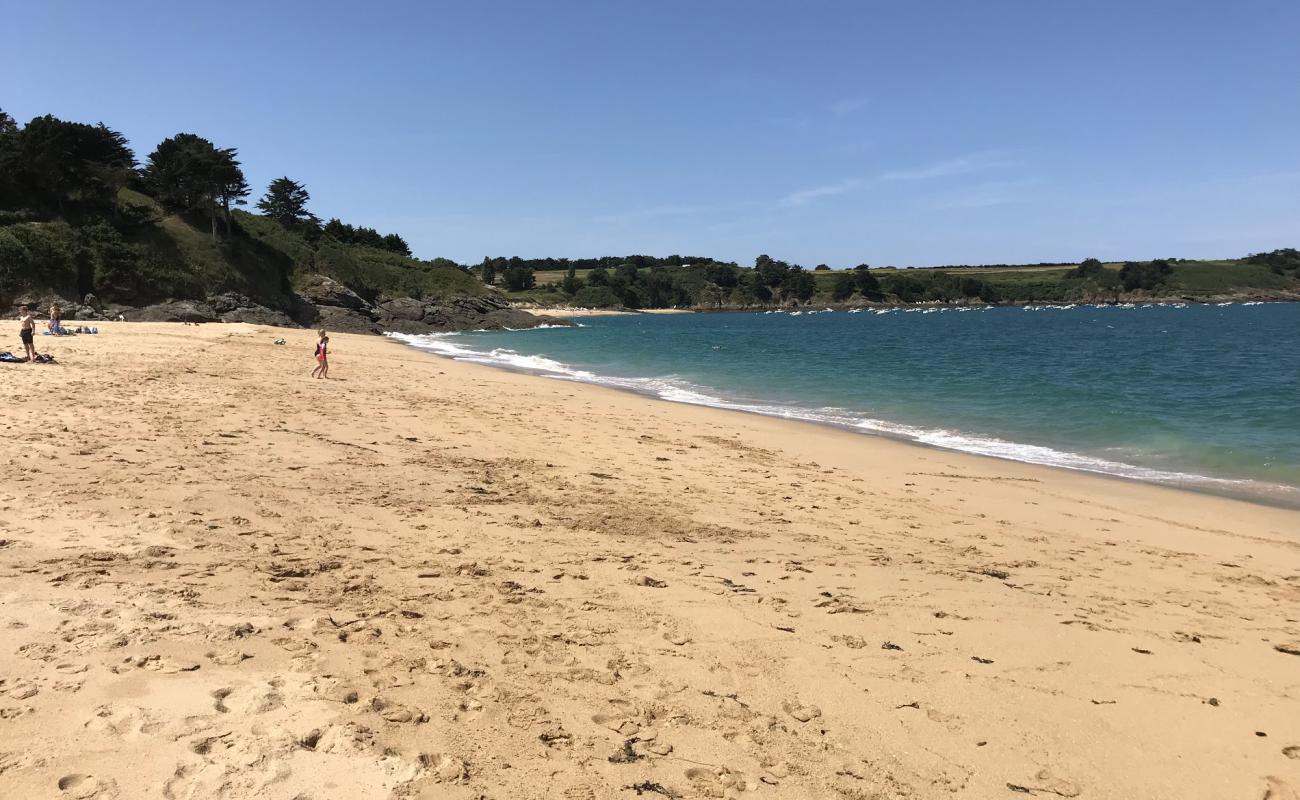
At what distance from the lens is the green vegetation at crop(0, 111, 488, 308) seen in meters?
43.0

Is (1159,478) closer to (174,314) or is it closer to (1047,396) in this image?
(1047,396)

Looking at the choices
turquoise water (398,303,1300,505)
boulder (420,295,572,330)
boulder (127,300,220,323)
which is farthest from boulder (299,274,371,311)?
turquoise water (398,303,1300,505)

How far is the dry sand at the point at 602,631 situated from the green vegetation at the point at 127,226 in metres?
44.1

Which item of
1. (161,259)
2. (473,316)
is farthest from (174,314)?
(473,316)

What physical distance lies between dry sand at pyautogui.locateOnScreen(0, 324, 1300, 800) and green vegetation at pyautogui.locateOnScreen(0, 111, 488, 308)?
4411 centimetres

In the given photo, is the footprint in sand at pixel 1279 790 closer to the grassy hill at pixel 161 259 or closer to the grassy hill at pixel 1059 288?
the grassy hill at pixel 161 259

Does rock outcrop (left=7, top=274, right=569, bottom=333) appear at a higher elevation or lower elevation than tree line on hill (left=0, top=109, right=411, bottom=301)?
lower

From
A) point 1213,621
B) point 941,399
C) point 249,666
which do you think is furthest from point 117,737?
point 941,399

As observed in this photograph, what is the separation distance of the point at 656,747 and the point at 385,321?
232 ft

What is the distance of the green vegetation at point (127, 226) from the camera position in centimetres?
4303

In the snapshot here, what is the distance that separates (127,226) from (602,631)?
61670 mm

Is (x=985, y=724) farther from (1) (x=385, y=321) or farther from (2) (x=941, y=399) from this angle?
(1) (x=385, y=321)

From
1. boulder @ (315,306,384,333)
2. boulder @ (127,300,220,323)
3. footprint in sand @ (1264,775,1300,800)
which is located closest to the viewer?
footprint in sand @ (1264,775,1300,800)

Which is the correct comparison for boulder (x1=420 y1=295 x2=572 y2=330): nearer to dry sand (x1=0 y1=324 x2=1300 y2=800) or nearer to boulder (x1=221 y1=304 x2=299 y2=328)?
boulder (x1=221 y1=304 x2=299 y2=328)
